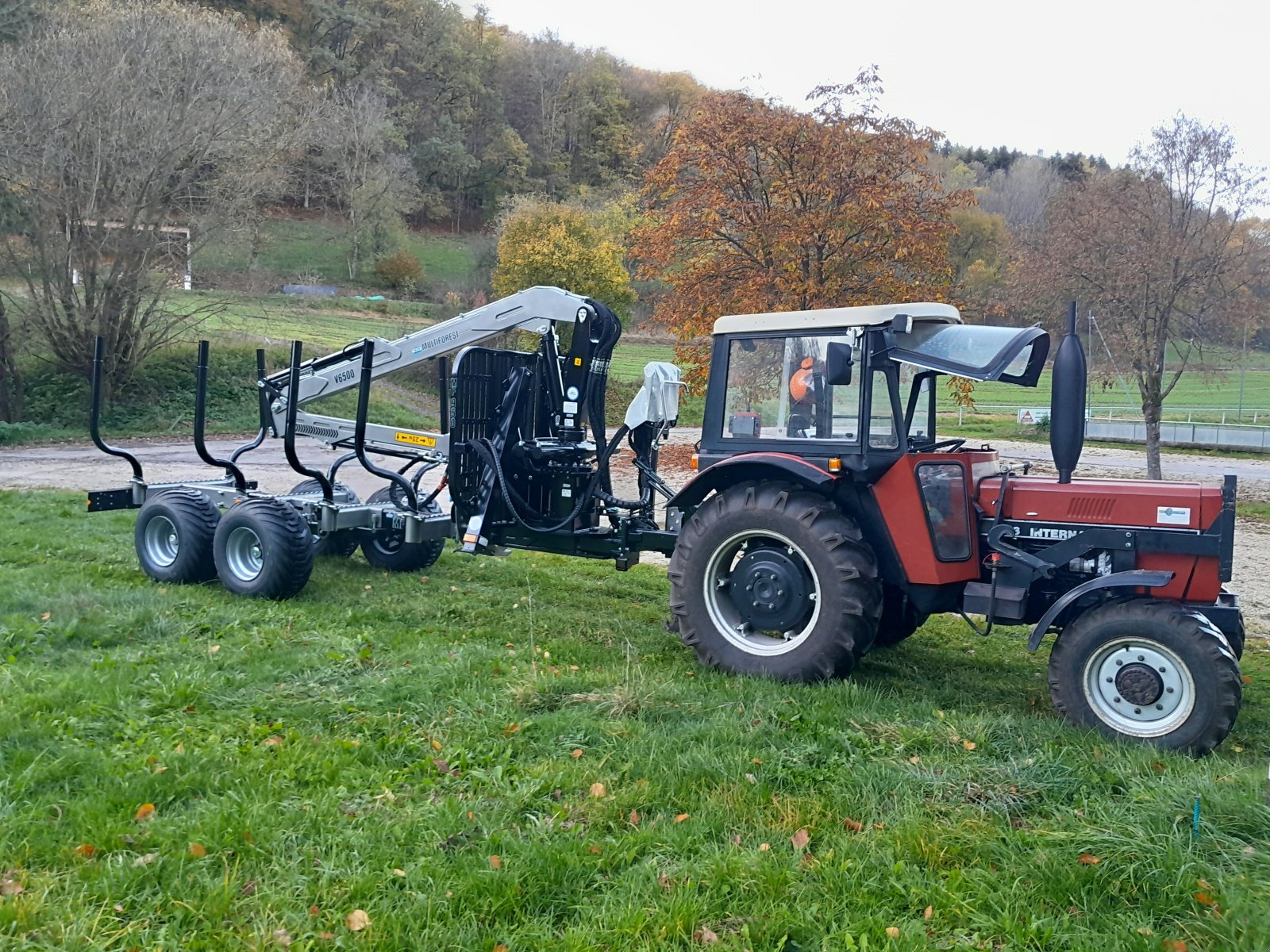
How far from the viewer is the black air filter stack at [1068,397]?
17.1ft

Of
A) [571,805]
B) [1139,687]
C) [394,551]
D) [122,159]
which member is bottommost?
[571,805]

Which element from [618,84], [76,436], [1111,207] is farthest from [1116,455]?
[618,84]

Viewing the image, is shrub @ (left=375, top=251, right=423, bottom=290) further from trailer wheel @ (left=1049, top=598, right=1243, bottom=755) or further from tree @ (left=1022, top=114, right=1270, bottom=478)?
trailer wheel @ (left=1049, top=598, right=1243, bottom=755)

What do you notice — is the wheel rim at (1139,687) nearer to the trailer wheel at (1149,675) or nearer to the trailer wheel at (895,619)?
the trailer wheel at (1149,675)

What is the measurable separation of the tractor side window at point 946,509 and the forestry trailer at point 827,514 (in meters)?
0.01

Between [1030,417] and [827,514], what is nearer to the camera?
[827,514]

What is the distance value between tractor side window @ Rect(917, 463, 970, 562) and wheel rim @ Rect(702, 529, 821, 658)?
0.75m

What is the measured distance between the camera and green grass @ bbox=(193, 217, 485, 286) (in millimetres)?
50975

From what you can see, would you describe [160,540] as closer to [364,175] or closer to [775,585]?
[775,585]

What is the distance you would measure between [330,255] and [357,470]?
39.9m

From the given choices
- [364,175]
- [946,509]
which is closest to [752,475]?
[946,509]

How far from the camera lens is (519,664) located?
6207mm

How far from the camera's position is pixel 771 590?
6.17 m

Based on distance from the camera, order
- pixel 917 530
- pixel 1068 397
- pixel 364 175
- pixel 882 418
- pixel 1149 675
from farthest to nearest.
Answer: pixel 364 175
pixel 882 418
pixel 917 530
pixel 1068 397
pixel 1149 675
